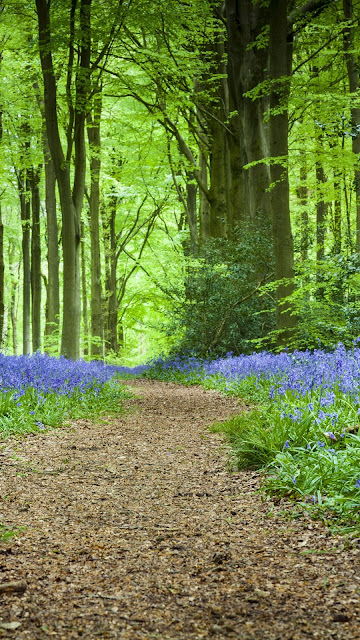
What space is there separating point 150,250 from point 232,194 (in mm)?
9682

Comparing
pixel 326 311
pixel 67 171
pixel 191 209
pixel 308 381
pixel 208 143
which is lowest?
pixel 308 381

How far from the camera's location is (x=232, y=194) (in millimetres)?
15062

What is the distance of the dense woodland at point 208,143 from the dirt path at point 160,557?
435cm

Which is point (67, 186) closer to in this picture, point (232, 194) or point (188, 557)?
point (232, 194)

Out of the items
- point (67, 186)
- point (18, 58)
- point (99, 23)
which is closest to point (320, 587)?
point (67, 186)

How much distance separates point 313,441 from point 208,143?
13353 millimetres

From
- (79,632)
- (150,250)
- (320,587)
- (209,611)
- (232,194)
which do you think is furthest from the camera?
(150,250)

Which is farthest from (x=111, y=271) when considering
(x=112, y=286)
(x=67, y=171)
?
(x=67, y=171)

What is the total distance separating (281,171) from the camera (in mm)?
9680

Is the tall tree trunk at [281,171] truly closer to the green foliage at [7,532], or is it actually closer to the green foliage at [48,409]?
the green foliage at [48,409]

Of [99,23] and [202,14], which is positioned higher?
[202,14]

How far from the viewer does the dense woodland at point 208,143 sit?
9805 mm

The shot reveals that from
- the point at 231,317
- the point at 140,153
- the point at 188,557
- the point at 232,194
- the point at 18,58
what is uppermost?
the point at 18,58

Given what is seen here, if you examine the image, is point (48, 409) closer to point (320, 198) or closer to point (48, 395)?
point (48, 395)
